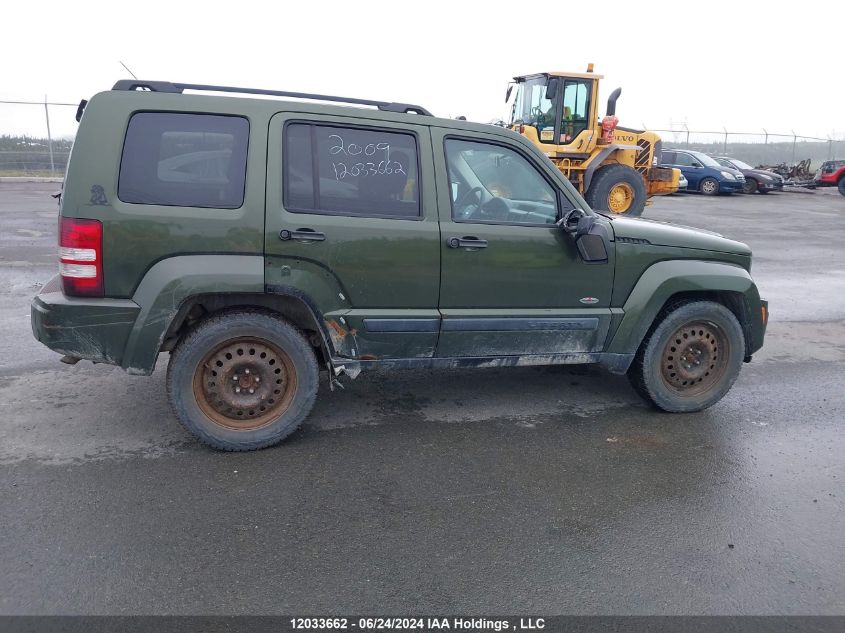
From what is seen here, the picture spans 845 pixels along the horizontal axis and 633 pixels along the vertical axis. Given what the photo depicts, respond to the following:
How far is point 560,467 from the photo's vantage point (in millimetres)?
4094

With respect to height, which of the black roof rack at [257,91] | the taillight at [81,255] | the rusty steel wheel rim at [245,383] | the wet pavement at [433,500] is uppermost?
the black roof rack at [257,91]

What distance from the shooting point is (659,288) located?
4.70m

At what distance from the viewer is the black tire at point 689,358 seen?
192 inches

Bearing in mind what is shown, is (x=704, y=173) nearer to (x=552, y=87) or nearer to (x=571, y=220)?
(x=552, y=87)

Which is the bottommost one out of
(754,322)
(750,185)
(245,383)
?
(245,383)

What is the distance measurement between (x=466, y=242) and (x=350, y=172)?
817mm

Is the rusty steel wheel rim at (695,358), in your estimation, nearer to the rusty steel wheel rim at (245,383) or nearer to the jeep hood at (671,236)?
the jeep hood at (671,236)

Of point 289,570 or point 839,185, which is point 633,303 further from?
point 839,185

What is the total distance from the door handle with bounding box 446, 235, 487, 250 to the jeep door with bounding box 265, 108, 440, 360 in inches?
3.4

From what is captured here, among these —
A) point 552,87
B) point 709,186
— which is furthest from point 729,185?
point 552,87

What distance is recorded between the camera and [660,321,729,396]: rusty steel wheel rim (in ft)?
16.2

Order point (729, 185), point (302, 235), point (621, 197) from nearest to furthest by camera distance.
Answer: point (302, 235) → point (621, 197) → point (729, 185)

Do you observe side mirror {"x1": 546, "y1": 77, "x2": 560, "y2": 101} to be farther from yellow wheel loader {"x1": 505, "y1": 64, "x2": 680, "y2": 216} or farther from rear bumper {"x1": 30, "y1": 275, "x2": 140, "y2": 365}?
rear bumper {"x1": 30, "y1": 275, "x2": 140, "y2": 365}

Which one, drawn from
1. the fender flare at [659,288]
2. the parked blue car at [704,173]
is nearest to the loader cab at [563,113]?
the parked blue car at [704,173]
